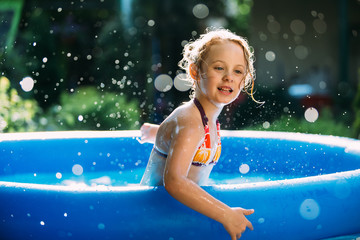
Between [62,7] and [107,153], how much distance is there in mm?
5367

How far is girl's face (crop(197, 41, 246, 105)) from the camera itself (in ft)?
7.04

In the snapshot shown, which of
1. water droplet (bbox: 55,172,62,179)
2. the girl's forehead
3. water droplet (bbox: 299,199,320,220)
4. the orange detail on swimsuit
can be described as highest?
the girl's forehead

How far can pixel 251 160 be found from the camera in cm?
347

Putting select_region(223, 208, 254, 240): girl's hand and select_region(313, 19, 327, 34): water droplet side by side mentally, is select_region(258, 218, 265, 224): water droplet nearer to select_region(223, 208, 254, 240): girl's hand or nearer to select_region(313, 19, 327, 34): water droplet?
select_region(223, 208, 254, 240): girl's hand

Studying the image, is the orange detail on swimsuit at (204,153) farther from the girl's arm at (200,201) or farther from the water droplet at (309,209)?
the water droplet at (309,209)

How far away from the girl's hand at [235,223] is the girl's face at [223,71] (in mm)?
566

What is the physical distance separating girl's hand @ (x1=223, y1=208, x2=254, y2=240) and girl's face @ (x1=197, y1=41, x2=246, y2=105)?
1.86 feet

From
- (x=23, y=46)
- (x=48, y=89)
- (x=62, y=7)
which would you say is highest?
(x=62, y=7)

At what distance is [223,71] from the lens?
2.15 m

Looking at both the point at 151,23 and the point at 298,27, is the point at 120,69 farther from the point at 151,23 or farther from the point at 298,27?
the point at 298,27

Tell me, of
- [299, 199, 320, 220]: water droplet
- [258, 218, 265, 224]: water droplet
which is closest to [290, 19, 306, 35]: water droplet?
[299, 199, 320, 220]: water droplet

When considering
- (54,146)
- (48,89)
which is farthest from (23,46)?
(54,146)

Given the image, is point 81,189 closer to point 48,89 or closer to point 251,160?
point 251,160

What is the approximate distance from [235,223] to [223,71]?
2.22ft
